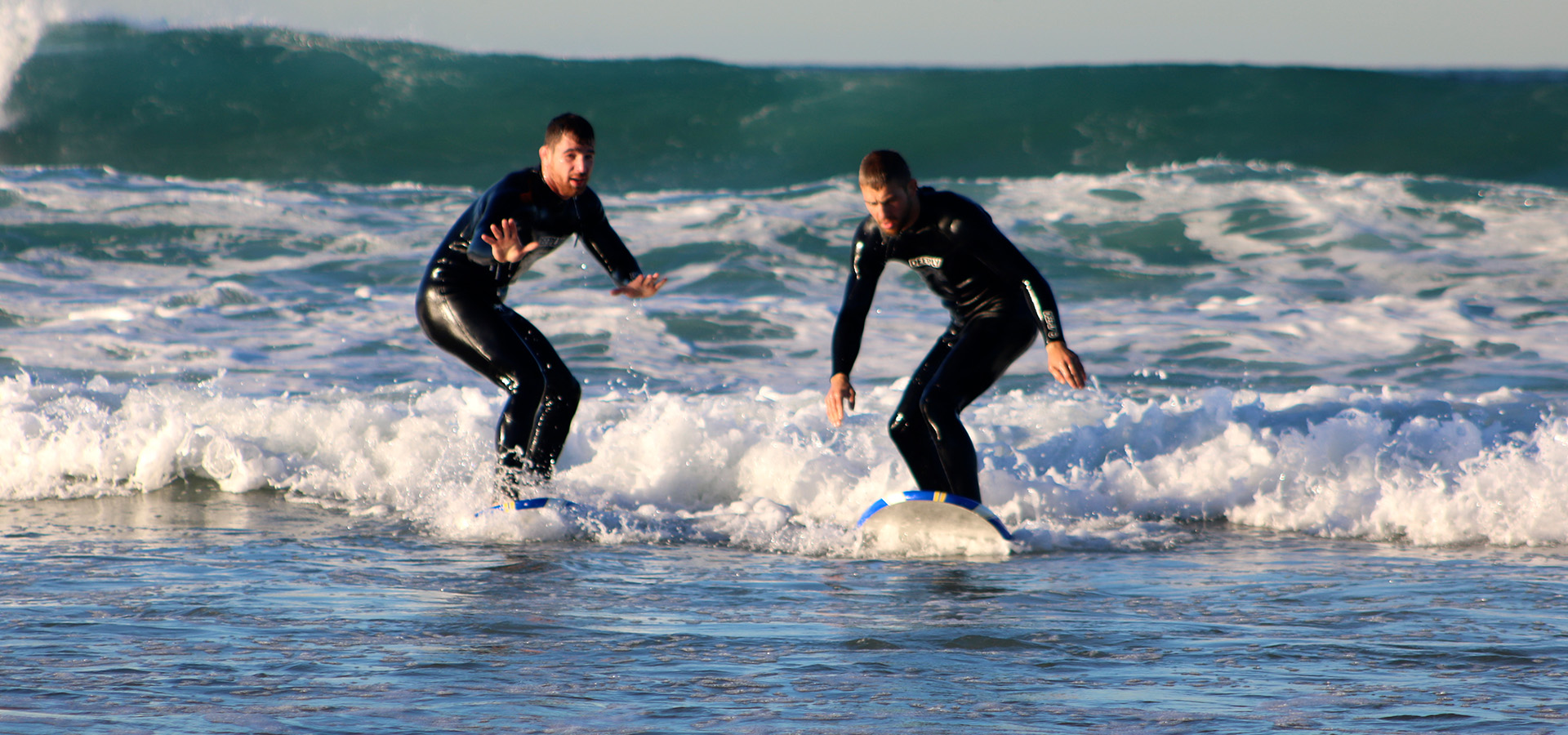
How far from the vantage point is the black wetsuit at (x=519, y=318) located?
597 centimetres

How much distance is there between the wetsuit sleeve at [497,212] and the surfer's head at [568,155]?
14 centimetres

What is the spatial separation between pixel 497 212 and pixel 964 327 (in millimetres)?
2018

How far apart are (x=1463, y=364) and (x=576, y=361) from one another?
6640mm

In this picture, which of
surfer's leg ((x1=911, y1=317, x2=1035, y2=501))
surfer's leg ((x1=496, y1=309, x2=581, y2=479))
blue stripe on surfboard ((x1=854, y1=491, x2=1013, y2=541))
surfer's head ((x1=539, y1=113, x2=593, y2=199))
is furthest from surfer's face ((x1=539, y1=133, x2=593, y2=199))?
blue stripe on surfboard ((x1=854, y1=491, x2=1013, y2=541))

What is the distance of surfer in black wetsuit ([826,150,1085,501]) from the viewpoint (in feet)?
18.2

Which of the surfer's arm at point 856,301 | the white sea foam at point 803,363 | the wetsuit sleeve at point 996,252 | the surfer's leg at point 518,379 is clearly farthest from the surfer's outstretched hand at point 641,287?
the wetsuit sleeve at point 996,252

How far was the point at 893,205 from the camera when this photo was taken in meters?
5.43

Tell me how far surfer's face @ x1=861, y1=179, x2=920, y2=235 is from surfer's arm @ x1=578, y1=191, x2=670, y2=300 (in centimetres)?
112

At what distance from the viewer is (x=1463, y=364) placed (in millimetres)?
10172

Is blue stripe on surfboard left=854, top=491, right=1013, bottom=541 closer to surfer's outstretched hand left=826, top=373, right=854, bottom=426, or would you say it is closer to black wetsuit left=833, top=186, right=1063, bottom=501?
black wetsuit left=833, top=186, right=1063, bottom=501

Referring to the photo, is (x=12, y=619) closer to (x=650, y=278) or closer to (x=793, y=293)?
(x=650, y=278)

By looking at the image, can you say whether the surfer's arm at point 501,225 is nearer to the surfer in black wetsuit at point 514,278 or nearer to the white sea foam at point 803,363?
the surfer in black wetsuit at point 514,278

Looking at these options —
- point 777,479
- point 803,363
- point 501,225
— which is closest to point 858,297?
point 501,225

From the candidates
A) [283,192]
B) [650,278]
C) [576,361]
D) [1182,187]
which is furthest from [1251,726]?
[283,192]
